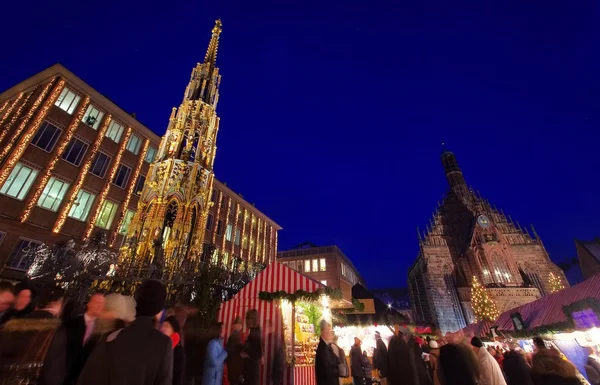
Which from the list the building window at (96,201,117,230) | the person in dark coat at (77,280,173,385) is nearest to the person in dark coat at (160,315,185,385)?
the person in dark coat at (77,280,173,385)

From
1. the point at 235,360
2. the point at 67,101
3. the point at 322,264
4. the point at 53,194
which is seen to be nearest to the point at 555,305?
the point at 235,360

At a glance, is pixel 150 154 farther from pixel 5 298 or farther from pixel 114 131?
pixel 5 298

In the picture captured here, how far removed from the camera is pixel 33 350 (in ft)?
9.64

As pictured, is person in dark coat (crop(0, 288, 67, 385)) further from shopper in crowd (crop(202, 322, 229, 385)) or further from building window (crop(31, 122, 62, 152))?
building window (crop(31, 122, 62, 152))

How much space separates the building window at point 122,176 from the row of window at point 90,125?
1.78 meters

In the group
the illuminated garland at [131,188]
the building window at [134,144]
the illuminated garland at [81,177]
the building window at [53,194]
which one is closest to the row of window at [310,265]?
the illuminated garland at [131,188]

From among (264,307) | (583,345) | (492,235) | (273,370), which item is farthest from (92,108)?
(492,235)

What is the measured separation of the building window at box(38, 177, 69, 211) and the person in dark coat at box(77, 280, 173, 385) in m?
21.2

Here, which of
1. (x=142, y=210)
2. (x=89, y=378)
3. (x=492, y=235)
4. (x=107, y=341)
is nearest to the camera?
(x=89, y=378)

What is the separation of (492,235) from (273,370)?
3862 cm

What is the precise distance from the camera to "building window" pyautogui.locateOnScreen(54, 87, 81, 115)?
750 inches

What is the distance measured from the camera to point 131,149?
75.2 feet

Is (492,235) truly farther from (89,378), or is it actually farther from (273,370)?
(89,378)

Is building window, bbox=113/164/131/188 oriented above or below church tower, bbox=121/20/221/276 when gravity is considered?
above
